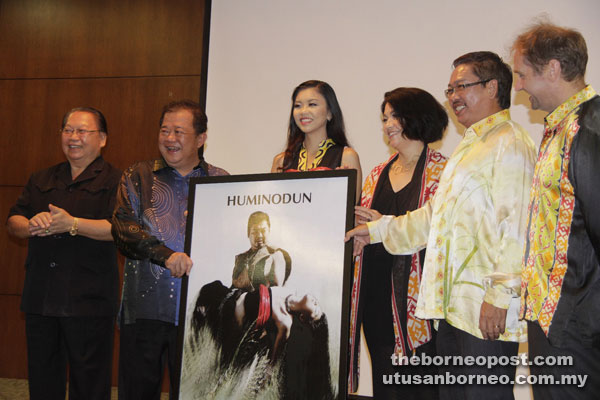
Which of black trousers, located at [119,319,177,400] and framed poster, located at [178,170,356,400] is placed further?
black trousers, located at [119,319,177,400]

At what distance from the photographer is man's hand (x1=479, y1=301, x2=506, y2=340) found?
6.31 feet

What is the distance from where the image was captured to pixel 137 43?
496 cm

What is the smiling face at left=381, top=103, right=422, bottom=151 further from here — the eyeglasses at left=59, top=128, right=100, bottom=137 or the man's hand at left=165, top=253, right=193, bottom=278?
the eyeglasses at left=59, top=128, right=100, bottom=137

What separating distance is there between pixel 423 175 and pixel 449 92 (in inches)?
17.8

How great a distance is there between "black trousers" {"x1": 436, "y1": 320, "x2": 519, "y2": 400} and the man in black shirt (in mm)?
1803

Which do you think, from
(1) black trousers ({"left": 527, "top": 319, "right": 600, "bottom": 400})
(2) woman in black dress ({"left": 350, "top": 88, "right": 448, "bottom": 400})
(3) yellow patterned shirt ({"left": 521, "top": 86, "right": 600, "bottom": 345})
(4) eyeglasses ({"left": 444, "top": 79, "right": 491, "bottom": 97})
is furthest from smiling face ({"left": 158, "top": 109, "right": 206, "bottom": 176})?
(1) black trousers ({"left": 527, "top": 319, "right": 600, "bottom": 400})

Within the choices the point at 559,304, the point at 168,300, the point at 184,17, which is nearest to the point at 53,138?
the point at 184,17

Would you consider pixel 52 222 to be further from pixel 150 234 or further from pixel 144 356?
pixel 144 356

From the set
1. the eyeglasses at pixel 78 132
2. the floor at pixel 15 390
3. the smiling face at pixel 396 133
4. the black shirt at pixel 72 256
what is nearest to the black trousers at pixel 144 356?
the black shirt at pixel 72 256

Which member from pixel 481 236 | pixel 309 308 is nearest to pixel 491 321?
pixel 481 236

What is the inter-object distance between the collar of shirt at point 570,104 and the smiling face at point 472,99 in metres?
0.43

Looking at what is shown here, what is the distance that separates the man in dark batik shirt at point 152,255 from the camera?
2.67 m

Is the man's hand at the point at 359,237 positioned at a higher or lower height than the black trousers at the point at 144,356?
higher

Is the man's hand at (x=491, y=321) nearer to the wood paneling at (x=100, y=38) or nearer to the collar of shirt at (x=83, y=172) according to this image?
the collar of shirt at (x=83, y=172)
